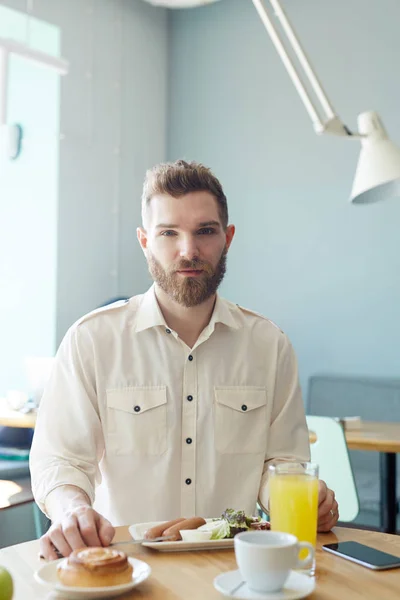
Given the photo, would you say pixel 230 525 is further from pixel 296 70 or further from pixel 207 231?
pixel 296 70

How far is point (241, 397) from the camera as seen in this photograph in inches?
70.3

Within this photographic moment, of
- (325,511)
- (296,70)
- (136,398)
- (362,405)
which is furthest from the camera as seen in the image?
(362,405)

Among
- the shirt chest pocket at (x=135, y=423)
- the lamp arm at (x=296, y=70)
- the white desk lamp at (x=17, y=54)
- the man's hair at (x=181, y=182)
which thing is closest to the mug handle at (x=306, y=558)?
the shirt chest pocket at (x=135, y=423)

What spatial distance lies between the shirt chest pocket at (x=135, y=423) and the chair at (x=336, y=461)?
4.03ft

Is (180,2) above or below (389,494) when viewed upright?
above

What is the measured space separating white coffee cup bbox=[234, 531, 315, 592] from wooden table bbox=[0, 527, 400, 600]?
85 millimetres

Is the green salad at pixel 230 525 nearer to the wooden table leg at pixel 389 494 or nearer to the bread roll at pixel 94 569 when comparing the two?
the bread roll at pixel 94 569

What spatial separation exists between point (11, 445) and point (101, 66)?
252 centimetres

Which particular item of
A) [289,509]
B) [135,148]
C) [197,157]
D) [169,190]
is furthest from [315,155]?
[289,509]

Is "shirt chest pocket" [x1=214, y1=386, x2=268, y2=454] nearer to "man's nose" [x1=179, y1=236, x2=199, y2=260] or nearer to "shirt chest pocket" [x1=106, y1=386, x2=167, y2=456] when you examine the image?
"shirt chest pocket" [x1=106, y1=386, x2=167, y2=456]

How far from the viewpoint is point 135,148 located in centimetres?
500

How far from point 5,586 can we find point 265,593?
34 cm

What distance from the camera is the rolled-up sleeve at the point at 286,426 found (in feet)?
5.79

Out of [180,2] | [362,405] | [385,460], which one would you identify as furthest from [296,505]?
[180,2]
